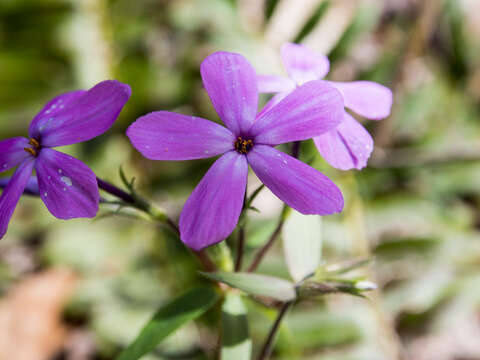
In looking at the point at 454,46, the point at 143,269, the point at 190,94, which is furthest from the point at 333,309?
the point at 454,46

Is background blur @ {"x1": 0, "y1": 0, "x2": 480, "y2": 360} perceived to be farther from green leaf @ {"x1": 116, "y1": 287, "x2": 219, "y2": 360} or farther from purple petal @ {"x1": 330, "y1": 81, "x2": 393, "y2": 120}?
purple petal @ {"x1": 330, "y1": 81, "x2": 393, "y2": 120}

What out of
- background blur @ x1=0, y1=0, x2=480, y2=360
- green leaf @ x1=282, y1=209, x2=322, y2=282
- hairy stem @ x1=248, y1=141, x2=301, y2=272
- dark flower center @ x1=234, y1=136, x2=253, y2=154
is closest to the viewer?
dark flower center @ x1=234, y1=136, x2=253, y2=154

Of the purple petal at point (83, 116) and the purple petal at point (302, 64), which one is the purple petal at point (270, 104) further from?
the purple petal at point (83, 116)

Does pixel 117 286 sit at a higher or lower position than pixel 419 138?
lower

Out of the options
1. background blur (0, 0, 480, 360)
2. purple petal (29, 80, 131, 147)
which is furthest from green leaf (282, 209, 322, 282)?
background blur (0, 0, 480, 360)

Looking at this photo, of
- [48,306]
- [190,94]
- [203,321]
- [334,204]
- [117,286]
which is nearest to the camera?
[334,204]

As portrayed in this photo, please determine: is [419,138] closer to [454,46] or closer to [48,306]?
[454,46]

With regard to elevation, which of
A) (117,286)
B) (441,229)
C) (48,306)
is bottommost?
(48,306)

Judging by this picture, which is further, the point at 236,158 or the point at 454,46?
the point at 454,46
